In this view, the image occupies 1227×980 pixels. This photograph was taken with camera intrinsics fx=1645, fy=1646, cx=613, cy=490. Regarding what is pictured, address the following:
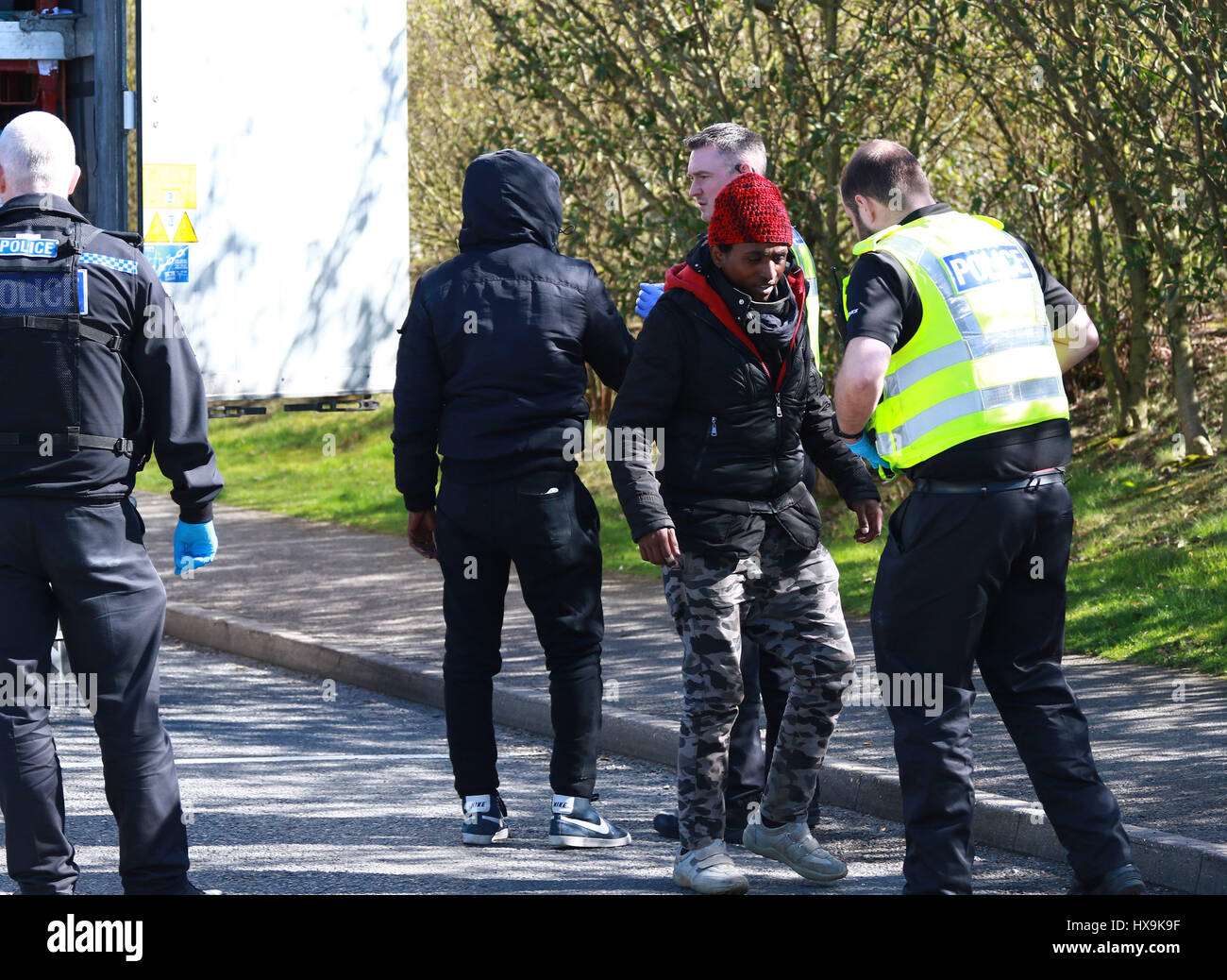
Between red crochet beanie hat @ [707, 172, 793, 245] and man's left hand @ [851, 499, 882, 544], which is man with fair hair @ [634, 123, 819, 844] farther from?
red crochet beanie hat @ [707, 172, 793, 245]

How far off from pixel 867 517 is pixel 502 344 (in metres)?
1.32

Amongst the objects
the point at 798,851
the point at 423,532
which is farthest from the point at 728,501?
the point at 423,532

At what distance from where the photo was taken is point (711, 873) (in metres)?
4.86

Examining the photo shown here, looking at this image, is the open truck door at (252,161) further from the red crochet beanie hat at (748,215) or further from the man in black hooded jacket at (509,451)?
the red crochet beanie hat at (748,215)

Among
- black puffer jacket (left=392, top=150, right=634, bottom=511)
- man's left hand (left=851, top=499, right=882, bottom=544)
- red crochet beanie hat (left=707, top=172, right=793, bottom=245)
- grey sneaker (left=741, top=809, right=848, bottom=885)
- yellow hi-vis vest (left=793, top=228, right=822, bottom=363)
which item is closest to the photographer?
red crochet beanie hat (left=707, top=172, right=793, bottom=245)

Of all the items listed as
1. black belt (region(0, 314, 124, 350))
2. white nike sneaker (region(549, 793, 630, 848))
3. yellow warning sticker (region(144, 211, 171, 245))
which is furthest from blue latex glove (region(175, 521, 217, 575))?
yellow warning sticker (region(144, 211, 171, 245))

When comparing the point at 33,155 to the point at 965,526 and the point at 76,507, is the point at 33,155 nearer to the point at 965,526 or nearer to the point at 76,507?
the point at 76,507

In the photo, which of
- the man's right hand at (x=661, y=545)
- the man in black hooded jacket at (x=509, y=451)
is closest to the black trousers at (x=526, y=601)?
the man in black hooded jacket at (x=509, y=451)

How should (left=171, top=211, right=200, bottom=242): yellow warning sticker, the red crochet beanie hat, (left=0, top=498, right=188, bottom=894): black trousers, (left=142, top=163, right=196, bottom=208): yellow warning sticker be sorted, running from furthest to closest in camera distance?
(left=171, top=211, right=200, bottom=242): yellow warning sticker < (left=142, top=163, right=196, bottom=208): yellow warning sticker < the red crochet beanie hat < (left=0, top=498, right=188, bottom=894): black trousers

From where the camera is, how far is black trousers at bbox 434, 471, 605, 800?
5.41 metres

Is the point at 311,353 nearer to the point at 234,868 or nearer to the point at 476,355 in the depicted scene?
the point at 476,355

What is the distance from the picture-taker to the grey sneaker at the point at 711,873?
485 centimetres

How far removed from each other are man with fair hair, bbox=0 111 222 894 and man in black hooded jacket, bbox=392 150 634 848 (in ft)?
3.84

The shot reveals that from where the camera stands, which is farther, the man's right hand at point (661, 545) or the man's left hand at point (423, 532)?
the man's left hand at point (423, 532)
